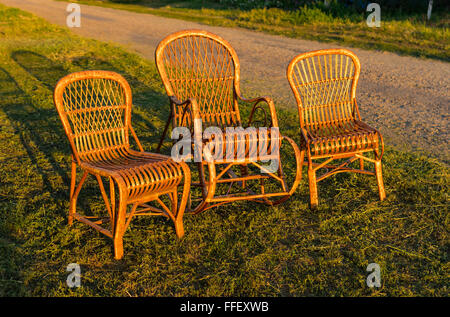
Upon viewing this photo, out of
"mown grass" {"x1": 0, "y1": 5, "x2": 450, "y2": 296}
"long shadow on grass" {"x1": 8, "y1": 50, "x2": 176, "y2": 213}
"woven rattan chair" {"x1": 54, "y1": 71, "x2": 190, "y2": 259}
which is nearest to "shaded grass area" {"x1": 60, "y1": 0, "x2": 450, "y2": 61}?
"long shadow on grass" {"x1": 8, "y1": 50, "x2": 176, "y2": 213}

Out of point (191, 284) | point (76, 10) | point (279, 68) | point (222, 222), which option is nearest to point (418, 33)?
point (279, 68)

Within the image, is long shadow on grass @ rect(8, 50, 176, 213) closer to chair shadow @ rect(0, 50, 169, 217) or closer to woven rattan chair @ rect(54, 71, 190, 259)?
chair shadow @ rect(0, 50, 169, 217)

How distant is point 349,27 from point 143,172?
33.7ft

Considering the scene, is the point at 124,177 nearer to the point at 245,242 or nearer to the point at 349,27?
the point at 245,242

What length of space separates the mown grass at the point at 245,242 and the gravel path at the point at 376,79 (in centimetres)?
85

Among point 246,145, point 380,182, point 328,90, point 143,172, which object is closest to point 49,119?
point 143,172

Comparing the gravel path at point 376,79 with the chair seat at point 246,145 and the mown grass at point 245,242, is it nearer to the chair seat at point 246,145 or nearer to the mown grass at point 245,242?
the mown grass at point 245,242

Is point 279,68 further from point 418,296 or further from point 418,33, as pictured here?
point 418,296

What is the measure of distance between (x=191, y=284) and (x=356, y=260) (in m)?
1.18

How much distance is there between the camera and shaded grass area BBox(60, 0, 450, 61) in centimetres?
1023

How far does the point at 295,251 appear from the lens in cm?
350

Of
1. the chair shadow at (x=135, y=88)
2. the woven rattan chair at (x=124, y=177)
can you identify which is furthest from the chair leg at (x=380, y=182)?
the chair shadow at (x=135, y=88)

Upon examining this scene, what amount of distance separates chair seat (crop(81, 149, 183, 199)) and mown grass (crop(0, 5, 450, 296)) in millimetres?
456

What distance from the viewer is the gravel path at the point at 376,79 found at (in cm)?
582
